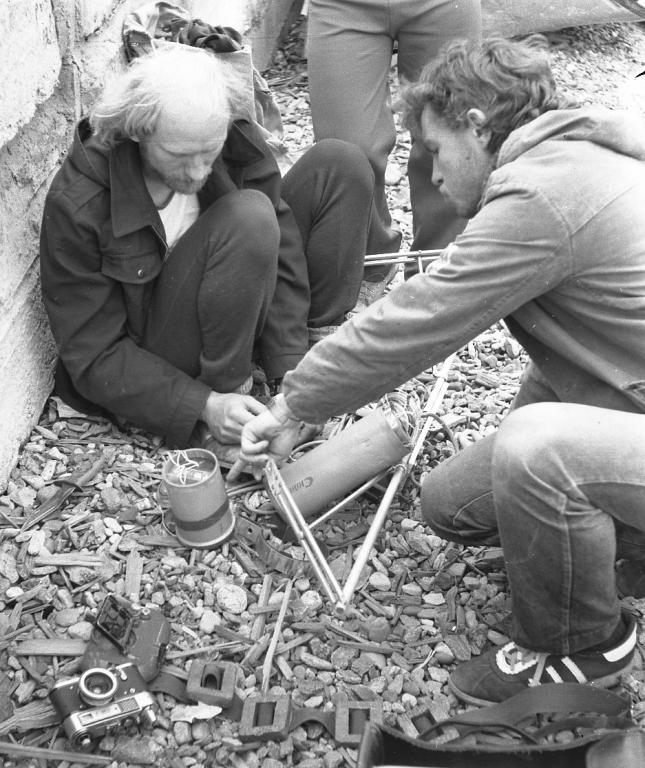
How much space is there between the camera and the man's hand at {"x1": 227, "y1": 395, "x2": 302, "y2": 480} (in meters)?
2.48

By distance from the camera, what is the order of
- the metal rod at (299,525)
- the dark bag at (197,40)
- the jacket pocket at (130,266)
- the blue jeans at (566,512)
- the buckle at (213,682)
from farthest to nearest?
1. the dark bag at (197,40)
2. the jacket pocket at (130,266)
3. the metal rod at (299,525)
4. the buckle at (213,682)
5. the blue jeans at (566,512)

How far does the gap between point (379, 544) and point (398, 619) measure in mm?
293

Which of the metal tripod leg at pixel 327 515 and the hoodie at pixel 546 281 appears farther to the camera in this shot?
the metal tripod leg at pixel 327 515

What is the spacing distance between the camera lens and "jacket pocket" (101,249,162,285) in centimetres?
124

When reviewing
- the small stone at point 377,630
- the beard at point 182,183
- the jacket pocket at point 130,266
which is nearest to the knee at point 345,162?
the beard at point 182,183

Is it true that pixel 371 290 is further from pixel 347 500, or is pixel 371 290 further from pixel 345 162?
pixel 347 500

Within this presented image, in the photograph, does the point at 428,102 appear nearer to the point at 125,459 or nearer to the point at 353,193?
the point at 353,193

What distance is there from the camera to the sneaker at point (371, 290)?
3.91 meters

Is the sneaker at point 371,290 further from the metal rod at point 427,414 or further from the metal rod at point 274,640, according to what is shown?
the metal rod at point 274,640

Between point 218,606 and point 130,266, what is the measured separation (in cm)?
111

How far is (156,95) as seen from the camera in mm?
2670

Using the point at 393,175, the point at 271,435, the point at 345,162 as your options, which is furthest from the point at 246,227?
the point at 393,175

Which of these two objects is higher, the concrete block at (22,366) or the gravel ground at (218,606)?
the concrete block at (22,366)

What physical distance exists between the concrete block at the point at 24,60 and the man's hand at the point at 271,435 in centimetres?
121
